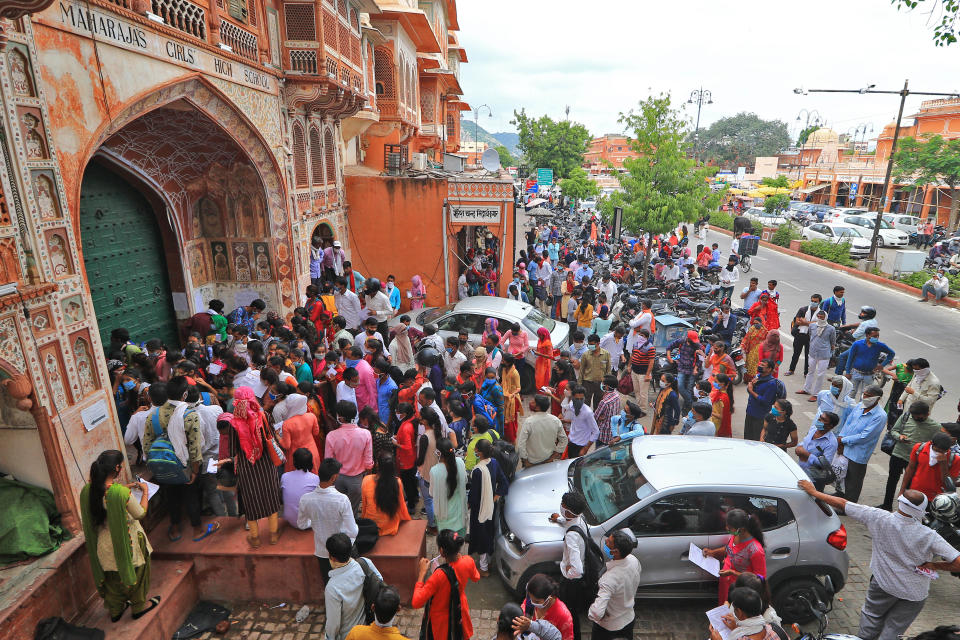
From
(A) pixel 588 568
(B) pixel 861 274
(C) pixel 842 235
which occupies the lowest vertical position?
(B) pixel 861 274

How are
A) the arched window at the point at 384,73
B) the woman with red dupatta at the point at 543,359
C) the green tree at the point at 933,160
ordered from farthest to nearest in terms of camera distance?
the green tree at the point at 933,160 < the arched window at the point at 384,73 < the woman with red dupatta at the point at 543,359

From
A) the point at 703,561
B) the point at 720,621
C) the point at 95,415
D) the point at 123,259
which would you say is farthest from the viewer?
the point at 123,259

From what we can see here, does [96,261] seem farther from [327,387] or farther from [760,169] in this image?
[760,169]

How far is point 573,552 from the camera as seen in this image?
3898 millimetres

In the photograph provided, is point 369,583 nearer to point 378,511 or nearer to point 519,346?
point 378,511

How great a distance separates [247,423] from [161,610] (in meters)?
1.77

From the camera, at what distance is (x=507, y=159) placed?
297 ft

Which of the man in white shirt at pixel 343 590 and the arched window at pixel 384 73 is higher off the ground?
the arched window at pixel 384 73

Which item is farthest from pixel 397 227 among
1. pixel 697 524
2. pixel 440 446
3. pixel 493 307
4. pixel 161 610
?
pixel 697 524

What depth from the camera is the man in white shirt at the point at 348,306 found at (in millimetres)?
9570

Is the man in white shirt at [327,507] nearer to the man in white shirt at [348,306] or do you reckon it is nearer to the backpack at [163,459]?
the backpack at [163,459]

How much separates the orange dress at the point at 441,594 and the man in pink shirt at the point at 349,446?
1772 millimetres

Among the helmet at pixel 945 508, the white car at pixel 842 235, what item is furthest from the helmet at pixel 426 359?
the white car at pixel 842 235

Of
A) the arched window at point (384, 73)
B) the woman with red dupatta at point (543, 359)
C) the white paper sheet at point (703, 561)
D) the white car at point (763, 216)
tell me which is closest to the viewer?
the white paper sheet at point (703, 561)
